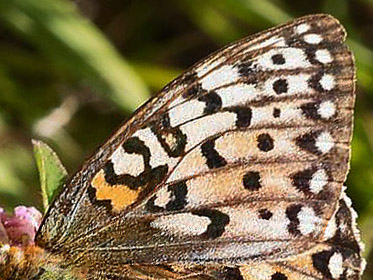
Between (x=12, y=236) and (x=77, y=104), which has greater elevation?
(x=77, y=104)

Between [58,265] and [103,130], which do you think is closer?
[58,265]

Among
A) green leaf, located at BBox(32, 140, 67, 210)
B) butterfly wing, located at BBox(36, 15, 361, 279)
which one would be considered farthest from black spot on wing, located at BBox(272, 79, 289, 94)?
green leaf, located at BBox(32, 140, 67, 210)

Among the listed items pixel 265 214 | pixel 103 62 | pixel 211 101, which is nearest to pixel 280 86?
pixel 211 101

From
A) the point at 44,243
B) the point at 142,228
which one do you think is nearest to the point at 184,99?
the point at 142,228

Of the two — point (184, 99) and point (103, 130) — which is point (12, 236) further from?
point (103, 130)

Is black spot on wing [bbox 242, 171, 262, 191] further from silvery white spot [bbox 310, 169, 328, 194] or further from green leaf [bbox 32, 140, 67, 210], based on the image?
green leaf [bbox 32, 140, 67, 210]

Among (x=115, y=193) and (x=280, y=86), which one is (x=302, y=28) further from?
(x=115, y=193)
